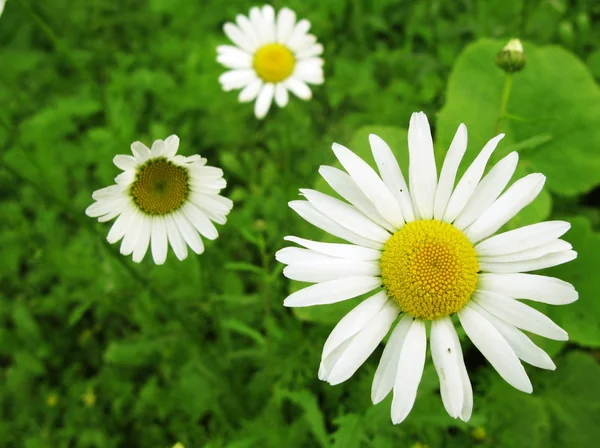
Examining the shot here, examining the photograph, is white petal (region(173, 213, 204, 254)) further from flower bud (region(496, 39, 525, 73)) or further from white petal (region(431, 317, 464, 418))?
flower bud (region(496, 39, 525, 73))

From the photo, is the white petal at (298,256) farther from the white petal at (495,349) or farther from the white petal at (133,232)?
the white petal at (133,232)

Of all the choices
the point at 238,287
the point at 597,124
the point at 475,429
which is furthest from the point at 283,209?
the point at 597,124

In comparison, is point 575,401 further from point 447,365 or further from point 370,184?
point 370,184

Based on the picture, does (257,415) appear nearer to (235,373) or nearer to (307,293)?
(235,373)

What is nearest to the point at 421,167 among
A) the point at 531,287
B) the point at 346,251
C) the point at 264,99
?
the point at 346,251

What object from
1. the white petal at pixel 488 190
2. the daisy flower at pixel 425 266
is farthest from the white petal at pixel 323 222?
the white petal at pixel 488 190

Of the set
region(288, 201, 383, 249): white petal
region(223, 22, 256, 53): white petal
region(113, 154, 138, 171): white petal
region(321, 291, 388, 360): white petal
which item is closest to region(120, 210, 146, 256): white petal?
region(113, 154, 138, 171): white petal

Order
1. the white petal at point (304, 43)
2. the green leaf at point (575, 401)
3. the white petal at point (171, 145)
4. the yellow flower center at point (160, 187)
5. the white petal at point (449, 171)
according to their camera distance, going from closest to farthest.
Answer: the white petal at point (449, 171) → the white petal at point (171, 145) → the yellow flower center at point (160, 187) → the green leaf at point (575, 401) → the white petal at point (304, 43)
